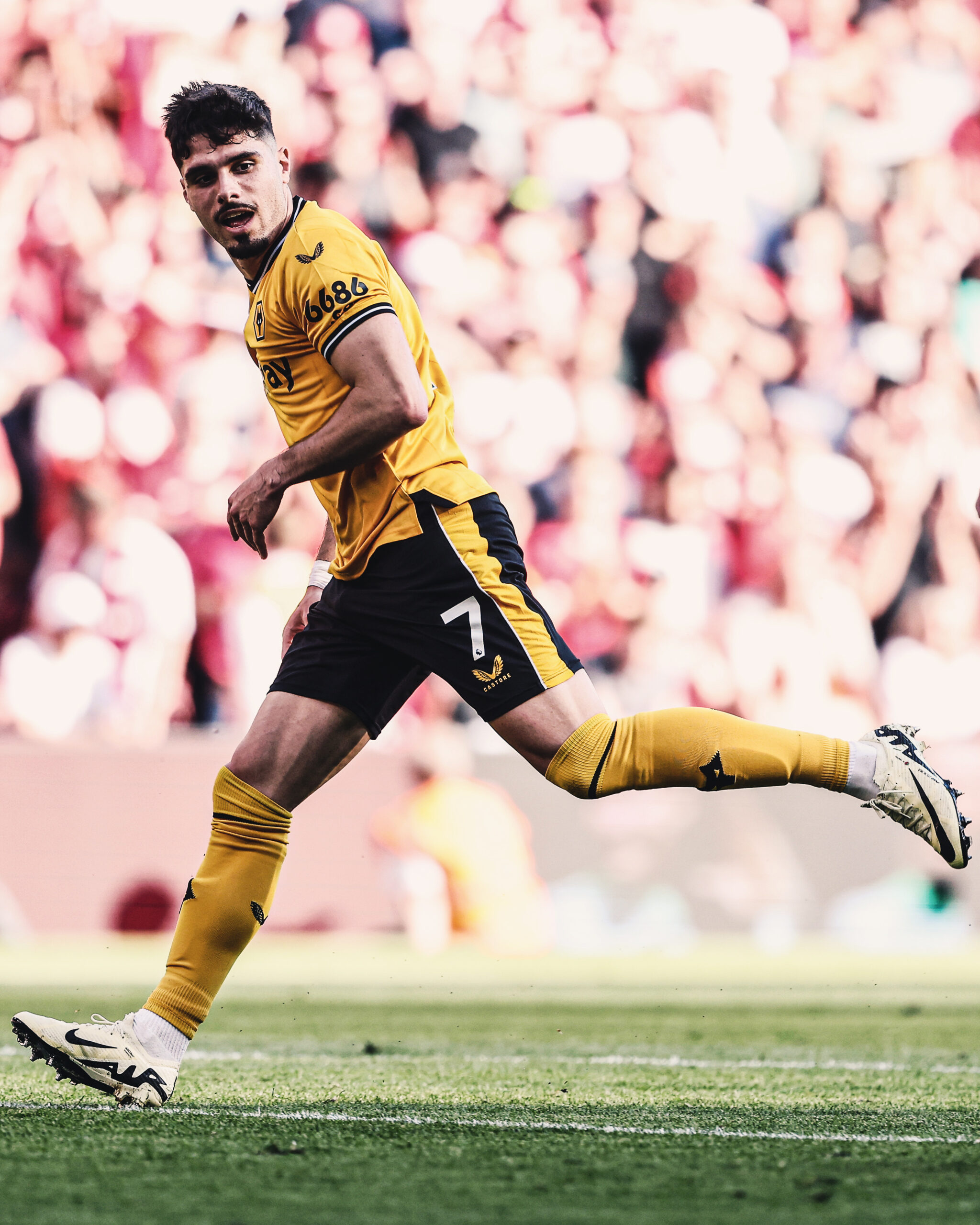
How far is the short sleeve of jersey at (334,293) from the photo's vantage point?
10.5 ft

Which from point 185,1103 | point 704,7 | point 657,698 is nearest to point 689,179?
point 704,7

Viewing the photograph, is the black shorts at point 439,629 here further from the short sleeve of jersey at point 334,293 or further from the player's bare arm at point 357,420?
the short sleeve of jersey at point 334,293

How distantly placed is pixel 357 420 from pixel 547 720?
64cm

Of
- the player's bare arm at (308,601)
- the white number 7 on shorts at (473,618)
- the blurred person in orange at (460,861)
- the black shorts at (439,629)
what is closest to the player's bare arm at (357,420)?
the black shorts at (439,629)

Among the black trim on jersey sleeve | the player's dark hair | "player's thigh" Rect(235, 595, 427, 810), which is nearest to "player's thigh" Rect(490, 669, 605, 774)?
"player's thigh" Rect(235, 595, 427, 810)

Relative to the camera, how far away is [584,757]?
319cm

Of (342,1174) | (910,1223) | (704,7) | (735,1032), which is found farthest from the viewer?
(704,7)

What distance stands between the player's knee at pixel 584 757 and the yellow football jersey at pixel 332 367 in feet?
1.63

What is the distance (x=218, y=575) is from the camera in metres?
8.45

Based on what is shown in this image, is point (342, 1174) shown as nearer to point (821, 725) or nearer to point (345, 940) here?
point (345, 940)

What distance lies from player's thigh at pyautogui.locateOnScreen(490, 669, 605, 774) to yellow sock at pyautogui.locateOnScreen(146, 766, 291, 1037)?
518mm

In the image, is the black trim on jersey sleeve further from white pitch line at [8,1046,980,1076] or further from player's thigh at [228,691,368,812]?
white pitch line at [8,1046,980,1076]

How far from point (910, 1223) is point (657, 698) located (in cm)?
625

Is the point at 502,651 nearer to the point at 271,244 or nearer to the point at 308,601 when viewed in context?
the point at 308,601
